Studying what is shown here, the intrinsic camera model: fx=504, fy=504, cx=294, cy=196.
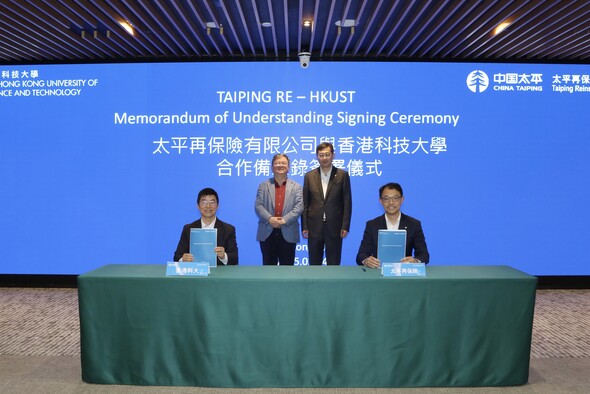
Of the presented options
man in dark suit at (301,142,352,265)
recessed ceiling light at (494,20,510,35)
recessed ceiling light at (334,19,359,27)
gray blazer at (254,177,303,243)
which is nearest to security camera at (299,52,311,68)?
recessed ceiling light at (334,19,359,27)

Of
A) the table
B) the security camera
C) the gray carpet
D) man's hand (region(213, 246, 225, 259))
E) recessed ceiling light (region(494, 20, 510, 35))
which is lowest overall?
the gray carpet

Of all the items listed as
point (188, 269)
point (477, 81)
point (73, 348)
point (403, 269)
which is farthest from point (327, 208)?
point (477, 81)

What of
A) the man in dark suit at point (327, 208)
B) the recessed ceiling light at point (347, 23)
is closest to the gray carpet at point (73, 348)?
the man in dark suit at point (327, 208)

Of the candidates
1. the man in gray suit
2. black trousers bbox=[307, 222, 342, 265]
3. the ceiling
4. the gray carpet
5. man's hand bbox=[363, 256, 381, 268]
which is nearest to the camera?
the gray carpet

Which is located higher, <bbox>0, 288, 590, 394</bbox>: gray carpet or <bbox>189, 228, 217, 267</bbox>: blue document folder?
<bbox>189, 228, 217, 267</bbox>: blue document folder

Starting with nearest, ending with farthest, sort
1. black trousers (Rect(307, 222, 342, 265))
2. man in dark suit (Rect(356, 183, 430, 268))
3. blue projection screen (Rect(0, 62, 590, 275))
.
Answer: man in dark suit (Rect(356, 183, 430, 268)) → black trousers (Rect(307, 222, 342, 265)) → blue projection screen (Rect(0, 62, 590, 275))

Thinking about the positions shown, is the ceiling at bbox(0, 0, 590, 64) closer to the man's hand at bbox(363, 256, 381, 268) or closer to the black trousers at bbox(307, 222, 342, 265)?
the black trousers at bbox(307, 222, 342, 265)

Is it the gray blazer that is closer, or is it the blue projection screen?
the gray blazer

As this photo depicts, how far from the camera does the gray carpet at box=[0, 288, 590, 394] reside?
278 centimetres

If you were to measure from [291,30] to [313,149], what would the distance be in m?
1.30

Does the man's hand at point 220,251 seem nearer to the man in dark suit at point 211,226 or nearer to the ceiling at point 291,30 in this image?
the man in dark suit at point 211,226

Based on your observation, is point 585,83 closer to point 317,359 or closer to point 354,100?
point 354,100

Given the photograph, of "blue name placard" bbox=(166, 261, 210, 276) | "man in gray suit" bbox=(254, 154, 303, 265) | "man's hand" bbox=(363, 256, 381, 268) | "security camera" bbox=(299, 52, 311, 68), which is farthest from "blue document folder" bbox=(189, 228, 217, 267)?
"security camera" bbox=(299, 52, 311, 68)

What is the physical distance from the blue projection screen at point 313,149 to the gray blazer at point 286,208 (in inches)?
39.3
